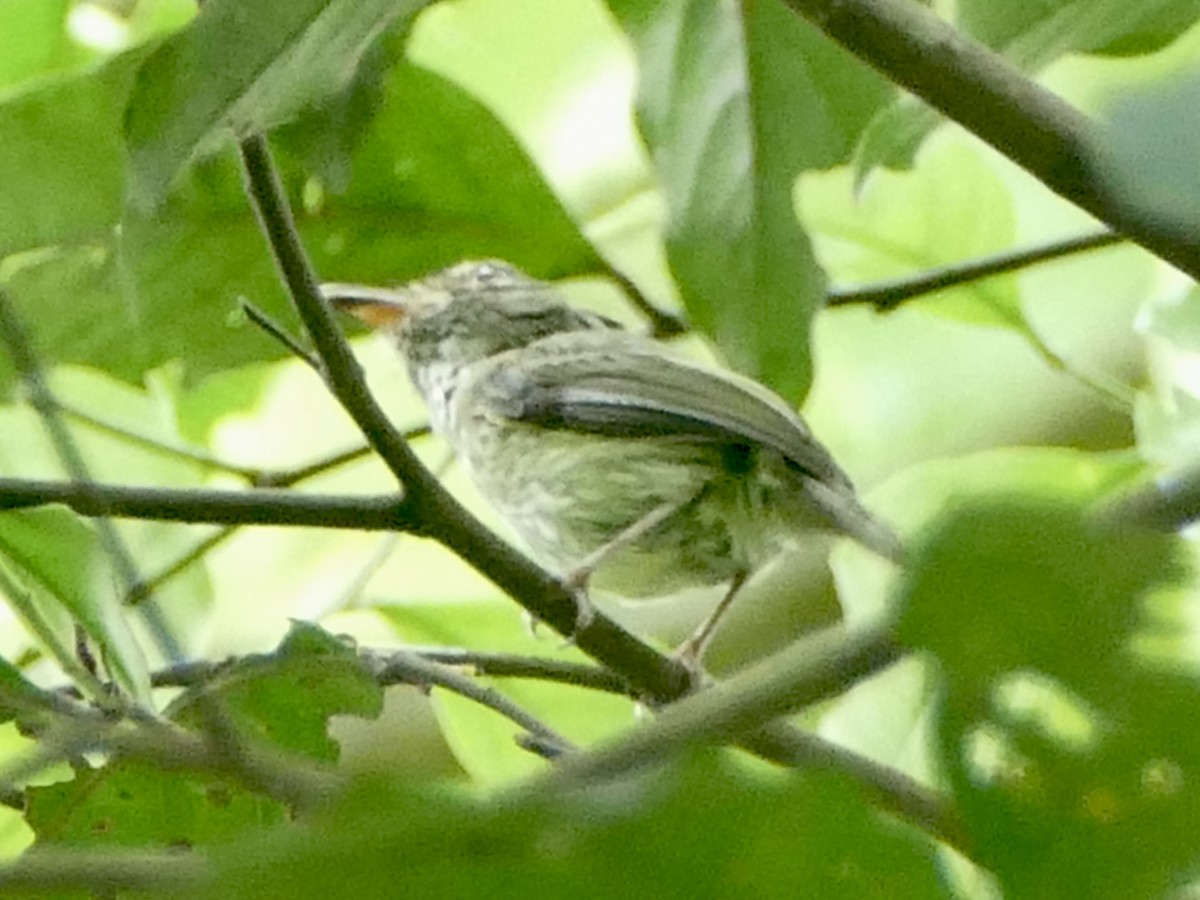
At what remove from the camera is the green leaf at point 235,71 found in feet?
1.63

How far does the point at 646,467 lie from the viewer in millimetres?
Answer: 1308

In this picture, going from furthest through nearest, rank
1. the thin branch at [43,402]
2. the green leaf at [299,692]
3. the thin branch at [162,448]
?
the thin branch at [162,448], the green leaf at [299,692], the thin branch at [43,402]

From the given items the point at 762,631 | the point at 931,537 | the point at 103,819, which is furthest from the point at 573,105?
the point at 931,537

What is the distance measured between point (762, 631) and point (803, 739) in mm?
1247

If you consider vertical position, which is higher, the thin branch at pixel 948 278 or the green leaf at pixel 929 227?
the thin branch at pixel 948 278

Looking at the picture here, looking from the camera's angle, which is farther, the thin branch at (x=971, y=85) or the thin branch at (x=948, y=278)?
the thin branch at (x=948, y=278)

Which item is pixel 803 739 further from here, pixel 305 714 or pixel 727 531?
pixel 727 531

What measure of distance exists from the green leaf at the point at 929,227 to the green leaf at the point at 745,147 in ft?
0.73

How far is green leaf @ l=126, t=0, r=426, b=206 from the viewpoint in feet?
1.63

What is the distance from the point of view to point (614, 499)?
1.31 m

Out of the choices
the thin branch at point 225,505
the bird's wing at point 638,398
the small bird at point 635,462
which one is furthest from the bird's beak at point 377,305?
the thin branch at point 225,505

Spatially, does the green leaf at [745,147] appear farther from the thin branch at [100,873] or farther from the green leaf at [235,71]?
the thin branch at [100,873]

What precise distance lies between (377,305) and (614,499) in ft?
0.98

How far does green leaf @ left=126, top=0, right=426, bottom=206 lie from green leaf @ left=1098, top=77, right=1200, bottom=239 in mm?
350
